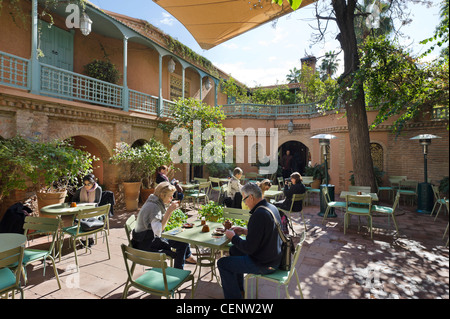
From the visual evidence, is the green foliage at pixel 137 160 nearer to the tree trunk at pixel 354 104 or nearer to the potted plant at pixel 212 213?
the potted plant at pixel 212 213

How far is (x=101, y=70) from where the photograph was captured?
28.2ft

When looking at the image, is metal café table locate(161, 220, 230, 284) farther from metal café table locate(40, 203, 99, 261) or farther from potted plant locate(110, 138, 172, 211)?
potted plant locate(110, 138, 172, 211)

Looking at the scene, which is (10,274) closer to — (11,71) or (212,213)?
(212,213)

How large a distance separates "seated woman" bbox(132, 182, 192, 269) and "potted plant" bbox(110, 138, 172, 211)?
4.73 metres

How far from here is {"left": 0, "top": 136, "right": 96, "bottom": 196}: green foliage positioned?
4863 mm

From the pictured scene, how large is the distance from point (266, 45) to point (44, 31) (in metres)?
7.04

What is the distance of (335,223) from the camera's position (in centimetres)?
673

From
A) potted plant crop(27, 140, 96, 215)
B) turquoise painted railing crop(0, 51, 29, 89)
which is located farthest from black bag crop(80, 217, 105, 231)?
turquoise painted railing crop(0, 51, 29, 89)

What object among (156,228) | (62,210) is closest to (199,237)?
(156,228)

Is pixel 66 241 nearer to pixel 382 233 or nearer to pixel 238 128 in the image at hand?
pixel 382 233

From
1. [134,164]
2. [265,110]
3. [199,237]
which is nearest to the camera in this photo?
[199,237]

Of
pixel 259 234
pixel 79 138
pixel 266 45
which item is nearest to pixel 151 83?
pixel 79 138

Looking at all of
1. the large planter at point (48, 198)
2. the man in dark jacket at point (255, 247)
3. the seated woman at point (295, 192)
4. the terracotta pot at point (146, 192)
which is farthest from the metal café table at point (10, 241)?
the terracotta pot at point (146, 192)

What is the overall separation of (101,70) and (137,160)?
141 inches
